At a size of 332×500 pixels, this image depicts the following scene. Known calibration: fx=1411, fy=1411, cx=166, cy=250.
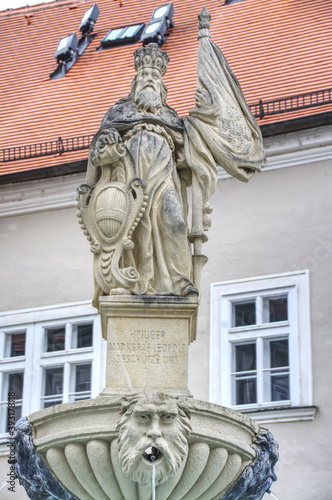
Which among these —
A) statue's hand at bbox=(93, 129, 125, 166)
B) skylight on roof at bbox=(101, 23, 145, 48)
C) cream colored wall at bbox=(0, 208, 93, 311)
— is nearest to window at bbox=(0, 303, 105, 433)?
cream colored wall at bbox=(0, 208, 93, 311)

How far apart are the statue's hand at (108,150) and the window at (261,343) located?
7195mm

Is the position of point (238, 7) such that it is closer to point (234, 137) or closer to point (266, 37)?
point (266, 37)

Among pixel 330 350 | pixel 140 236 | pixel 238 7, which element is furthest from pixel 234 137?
pixel 238 7

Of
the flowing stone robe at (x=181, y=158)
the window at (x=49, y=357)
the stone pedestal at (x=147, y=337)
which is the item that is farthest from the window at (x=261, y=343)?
the stone pedestal at (x=147, y=337)

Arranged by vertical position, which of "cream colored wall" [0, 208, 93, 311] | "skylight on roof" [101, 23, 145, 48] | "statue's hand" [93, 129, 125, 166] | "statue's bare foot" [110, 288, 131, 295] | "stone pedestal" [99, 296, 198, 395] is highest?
"skylight on roof" [101, 23, 145, 48]

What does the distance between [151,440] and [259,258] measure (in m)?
9.19

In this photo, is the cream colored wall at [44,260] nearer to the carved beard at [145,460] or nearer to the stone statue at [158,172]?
the stone statue at [158,172]

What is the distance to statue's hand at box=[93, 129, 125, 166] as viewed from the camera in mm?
9562

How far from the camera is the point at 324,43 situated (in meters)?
19.2

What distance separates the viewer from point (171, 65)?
2020cm

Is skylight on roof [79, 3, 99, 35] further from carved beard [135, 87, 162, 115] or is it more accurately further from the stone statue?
carved beard [135, 87, 162, 115]

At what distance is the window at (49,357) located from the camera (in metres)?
17.6

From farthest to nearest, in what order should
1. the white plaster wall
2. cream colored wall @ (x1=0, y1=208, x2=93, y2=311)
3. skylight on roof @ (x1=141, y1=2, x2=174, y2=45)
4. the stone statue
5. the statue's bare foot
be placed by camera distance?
skylight on roof @ (x1=141, y1=2, x2=174, y2=45) < cream colored wall @ (x1=0, y1=208, x2=93, y2=311) < the white plaster wall < the stone statue < the statue's bare foot

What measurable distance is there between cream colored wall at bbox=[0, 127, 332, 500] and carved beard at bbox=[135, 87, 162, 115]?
6850 mm
